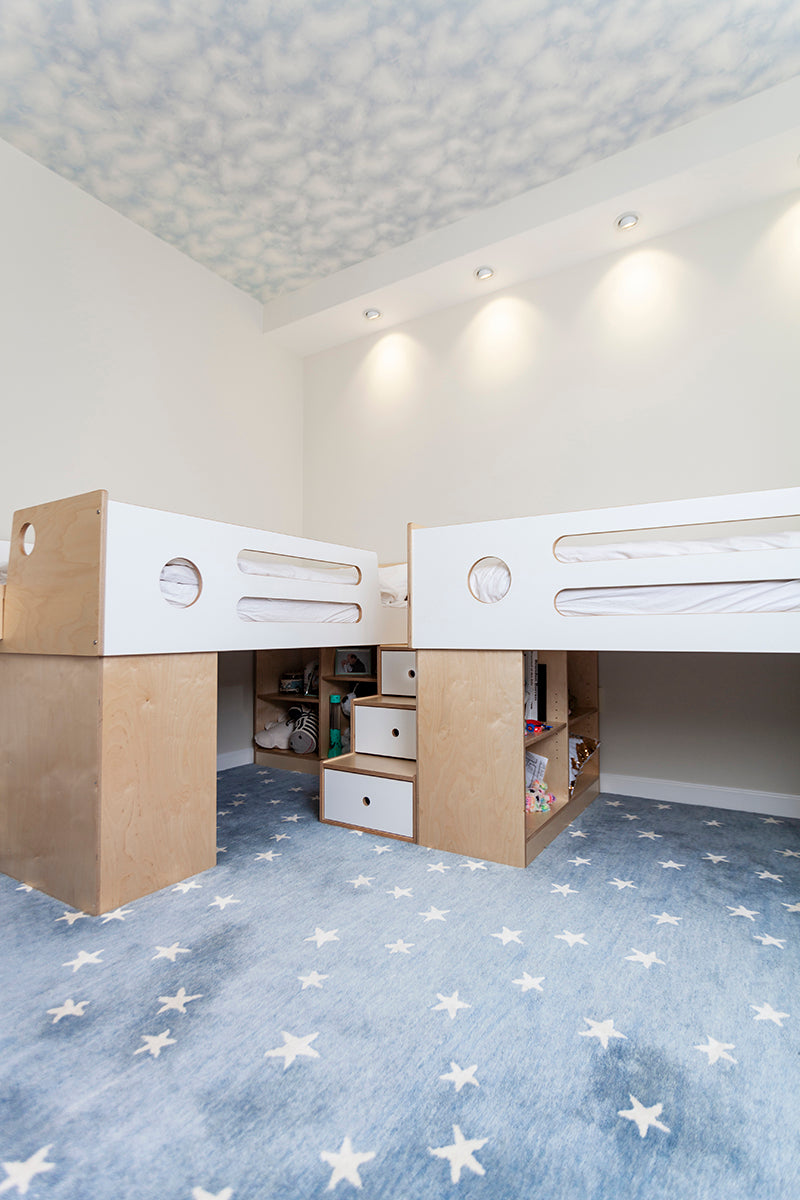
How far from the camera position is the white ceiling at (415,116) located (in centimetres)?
191

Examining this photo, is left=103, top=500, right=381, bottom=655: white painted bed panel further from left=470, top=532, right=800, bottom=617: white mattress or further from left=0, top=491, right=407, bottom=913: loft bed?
left=470, top=532, right=800, bottom=617: white mattress

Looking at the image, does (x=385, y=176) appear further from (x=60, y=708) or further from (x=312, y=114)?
(x=60, y=708)

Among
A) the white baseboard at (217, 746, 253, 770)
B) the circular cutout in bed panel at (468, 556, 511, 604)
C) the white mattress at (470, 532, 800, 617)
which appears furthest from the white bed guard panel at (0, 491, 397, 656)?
the white baseboard at (217, 746, 253, 770)

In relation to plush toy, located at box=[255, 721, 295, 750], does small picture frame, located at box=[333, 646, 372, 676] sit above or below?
above

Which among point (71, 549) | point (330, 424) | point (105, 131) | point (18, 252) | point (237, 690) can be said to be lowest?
point (237, 690)

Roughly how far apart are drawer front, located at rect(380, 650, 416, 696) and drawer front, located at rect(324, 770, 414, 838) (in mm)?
489

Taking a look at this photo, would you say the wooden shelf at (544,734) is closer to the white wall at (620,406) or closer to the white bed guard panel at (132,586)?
the white wall at (620,406)

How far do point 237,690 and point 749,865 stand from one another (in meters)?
2.45

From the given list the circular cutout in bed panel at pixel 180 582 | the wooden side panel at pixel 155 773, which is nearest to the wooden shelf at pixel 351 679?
the wooden side panel at pixel 155 773

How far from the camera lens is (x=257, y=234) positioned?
287 centimetres

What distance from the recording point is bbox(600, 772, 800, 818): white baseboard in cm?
235

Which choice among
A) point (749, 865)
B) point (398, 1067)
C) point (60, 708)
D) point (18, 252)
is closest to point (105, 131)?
point (18, 252)

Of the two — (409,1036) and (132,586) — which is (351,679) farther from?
(409,1036)

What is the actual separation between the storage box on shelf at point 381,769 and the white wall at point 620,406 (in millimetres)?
1012
